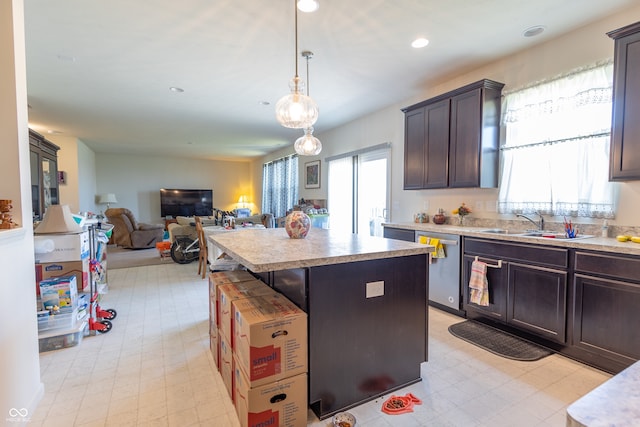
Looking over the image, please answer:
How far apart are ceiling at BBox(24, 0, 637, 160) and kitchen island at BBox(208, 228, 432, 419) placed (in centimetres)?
179

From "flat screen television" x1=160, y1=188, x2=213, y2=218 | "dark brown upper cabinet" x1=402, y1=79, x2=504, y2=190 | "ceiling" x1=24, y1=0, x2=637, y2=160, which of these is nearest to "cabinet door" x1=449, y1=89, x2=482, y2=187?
"dark brown upper cabinet" x1=402, y1=79, x2=504, y2=190

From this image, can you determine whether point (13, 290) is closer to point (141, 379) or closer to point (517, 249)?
point (141, 379)

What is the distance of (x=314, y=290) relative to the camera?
1656 mm

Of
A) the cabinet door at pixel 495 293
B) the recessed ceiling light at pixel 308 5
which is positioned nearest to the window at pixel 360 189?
the cabinet door at pixel 495 293

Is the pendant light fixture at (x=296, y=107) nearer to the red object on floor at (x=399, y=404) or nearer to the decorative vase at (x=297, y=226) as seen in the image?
the decorative vase at (x=297, y=226)

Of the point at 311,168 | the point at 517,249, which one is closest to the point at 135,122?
the point at 311,168

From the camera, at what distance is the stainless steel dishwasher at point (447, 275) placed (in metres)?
3.06

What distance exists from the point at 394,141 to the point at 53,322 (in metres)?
4.32

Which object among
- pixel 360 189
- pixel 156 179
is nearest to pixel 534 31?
pixel 360 189

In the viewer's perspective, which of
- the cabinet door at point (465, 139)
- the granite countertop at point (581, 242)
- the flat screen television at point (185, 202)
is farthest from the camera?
the flat screen television at point (185, 202)

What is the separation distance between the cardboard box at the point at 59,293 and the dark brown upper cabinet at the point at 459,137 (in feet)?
12.0

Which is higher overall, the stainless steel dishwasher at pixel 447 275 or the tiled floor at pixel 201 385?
the stainless steel dishwasher at pixel 447 275

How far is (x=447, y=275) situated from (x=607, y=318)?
1264mm

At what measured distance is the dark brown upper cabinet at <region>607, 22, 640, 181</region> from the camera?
2107 millimetres
